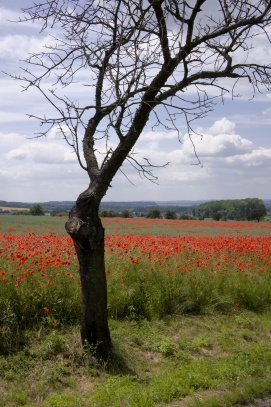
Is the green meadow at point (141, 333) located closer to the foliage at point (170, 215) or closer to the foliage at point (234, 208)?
the foliage at point (170, 215)

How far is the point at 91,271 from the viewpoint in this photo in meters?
5.63

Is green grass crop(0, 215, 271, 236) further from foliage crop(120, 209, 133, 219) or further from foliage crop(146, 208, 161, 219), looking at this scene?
foliage crop(146, 208, 161, 219)

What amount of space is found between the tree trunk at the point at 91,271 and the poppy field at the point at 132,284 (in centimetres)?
90

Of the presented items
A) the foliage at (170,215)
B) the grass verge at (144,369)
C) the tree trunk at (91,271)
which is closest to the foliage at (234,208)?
the foliage at (170,215)

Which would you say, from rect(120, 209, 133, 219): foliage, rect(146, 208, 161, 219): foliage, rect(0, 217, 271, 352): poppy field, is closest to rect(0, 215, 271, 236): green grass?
rect(0, 217, 271, 352): poppy field

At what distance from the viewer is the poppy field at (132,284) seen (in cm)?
668

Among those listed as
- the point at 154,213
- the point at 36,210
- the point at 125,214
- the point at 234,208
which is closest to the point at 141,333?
the point at 125,214

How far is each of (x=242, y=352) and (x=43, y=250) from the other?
440 centimetres

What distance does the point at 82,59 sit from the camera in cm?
609

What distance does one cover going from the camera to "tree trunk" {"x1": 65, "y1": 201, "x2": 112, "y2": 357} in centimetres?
554

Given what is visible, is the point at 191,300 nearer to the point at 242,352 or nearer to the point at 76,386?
the point at 242,352

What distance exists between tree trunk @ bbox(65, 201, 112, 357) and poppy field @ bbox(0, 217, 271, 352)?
0.90m

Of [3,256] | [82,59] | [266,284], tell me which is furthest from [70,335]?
[266,284]

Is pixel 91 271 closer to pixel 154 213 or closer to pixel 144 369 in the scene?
pixel 144 369
